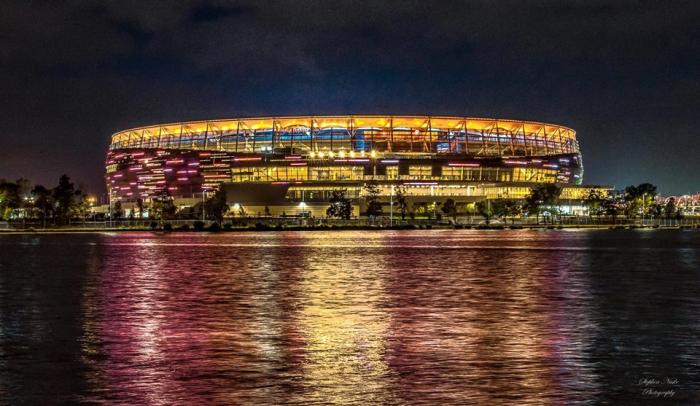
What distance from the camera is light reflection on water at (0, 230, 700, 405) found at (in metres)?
13.9

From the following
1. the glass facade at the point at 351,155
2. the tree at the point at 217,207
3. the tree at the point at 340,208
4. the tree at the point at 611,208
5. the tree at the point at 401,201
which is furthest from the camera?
the glass facade at the point at 351,155

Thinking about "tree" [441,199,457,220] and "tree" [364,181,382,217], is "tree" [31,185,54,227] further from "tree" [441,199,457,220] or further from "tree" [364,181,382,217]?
"tree" [441,199,457,220]

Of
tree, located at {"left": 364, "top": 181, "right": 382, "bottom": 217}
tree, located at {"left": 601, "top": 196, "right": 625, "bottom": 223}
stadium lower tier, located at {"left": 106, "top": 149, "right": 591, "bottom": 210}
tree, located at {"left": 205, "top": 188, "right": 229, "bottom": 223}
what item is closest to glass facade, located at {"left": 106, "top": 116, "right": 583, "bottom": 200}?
stadium lower tier, located at {"left": 106, "top": 149, "right": 591, "bottom": 210}

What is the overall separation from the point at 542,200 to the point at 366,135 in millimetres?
33683

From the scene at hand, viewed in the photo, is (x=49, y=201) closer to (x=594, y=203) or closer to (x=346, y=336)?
(x=594, y=203)

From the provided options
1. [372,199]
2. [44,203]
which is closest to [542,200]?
[372,199]

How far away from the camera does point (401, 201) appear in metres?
142

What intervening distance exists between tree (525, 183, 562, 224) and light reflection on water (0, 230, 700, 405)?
10473cm

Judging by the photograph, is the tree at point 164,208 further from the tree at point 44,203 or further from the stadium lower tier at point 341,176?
the tree at point 44,203

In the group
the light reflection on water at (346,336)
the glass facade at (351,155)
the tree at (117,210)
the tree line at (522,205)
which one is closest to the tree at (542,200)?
the tree line at (522,205)

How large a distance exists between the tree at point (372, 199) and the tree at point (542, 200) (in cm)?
2484

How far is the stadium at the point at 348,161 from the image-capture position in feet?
504

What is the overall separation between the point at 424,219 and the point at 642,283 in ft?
353

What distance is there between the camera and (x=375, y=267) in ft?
135
